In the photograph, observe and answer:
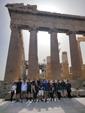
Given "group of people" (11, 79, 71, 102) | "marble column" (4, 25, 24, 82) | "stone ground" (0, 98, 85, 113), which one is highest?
"marble column" (4, 25, 24, 82)

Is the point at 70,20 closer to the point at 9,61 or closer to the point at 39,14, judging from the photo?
the point at 39,14

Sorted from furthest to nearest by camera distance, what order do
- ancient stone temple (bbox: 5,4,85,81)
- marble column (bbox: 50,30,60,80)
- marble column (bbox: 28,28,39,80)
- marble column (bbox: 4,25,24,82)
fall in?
marble column (bbox: 50,30,60,80) → ancient stone temple (bbox: 5,4,85,81) → marble column (bbox: 28,28,39,80) → marble column (bbox: 4,25,24,82)

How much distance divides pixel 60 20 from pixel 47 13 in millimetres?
2592

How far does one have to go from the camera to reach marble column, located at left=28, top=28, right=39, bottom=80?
25.5 metres

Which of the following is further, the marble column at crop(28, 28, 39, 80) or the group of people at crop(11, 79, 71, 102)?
the marble column at crop(28, 28, 39, 80)

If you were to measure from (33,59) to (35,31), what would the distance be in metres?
4.70

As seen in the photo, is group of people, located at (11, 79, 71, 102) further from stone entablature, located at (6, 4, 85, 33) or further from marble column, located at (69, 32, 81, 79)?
stone entablature, located at (6, 4, 85, 33)

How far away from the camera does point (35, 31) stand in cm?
2786

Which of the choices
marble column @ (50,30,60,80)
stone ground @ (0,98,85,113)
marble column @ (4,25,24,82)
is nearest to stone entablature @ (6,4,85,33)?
marble column @ (4,25,24,82)

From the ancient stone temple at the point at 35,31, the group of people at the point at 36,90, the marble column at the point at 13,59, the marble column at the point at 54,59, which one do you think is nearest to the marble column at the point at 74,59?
the ancient stone temple at the point at 35,31

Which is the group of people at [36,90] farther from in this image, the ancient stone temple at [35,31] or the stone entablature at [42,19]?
the stone entablature at [42,19]

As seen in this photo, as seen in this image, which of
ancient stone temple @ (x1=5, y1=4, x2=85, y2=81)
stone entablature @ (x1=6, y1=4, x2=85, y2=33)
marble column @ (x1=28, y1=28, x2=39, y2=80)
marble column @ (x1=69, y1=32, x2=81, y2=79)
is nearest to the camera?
marble column @ (x1=28, y1=28, x2=39, y2=80)

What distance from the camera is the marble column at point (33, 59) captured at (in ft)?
83.5

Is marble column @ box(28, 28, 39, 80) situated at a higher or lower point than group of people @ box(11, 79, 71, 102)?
higher
